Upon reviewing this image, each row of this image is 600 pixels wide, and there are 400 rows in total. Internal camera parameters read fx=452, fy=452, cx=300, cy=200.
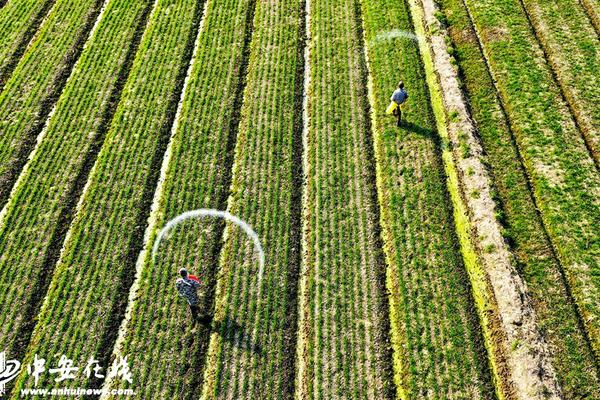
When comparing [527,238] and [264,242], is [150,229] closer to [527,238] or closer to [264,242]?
[264,242]

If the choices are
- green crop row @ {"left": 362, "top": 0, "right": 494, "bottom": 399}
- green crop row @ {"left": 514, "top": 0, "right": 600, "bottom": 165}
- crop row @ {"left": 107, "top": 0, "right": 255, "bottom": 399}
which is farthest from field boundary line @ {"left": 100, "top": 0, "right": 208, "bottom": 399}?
green crop row @ {"left": 514, "top": 0, "right": 600, "bottom": 165}

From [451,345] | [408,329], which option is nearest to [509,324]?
[451,345]

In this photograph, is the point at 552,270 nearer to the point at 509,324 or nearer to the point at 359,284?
the point at 509,324

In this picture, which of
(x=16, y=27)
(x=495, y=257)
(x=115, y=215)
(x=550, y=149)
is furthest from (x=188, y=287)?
(x=16, y=27)

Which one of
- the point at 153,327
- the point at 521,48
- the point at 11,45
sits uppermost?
the point at 521,48

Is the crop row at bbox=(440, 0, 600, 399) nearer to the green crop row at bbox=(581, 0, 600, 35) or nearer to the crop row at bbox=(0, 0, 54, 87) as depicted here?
the green crop row at bbox=(581, 0, 600, 35)

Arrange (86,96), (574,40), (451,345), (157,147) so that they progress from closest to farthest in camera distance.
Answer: (451,345) → (157,147) → (86,96) → (574,40)
